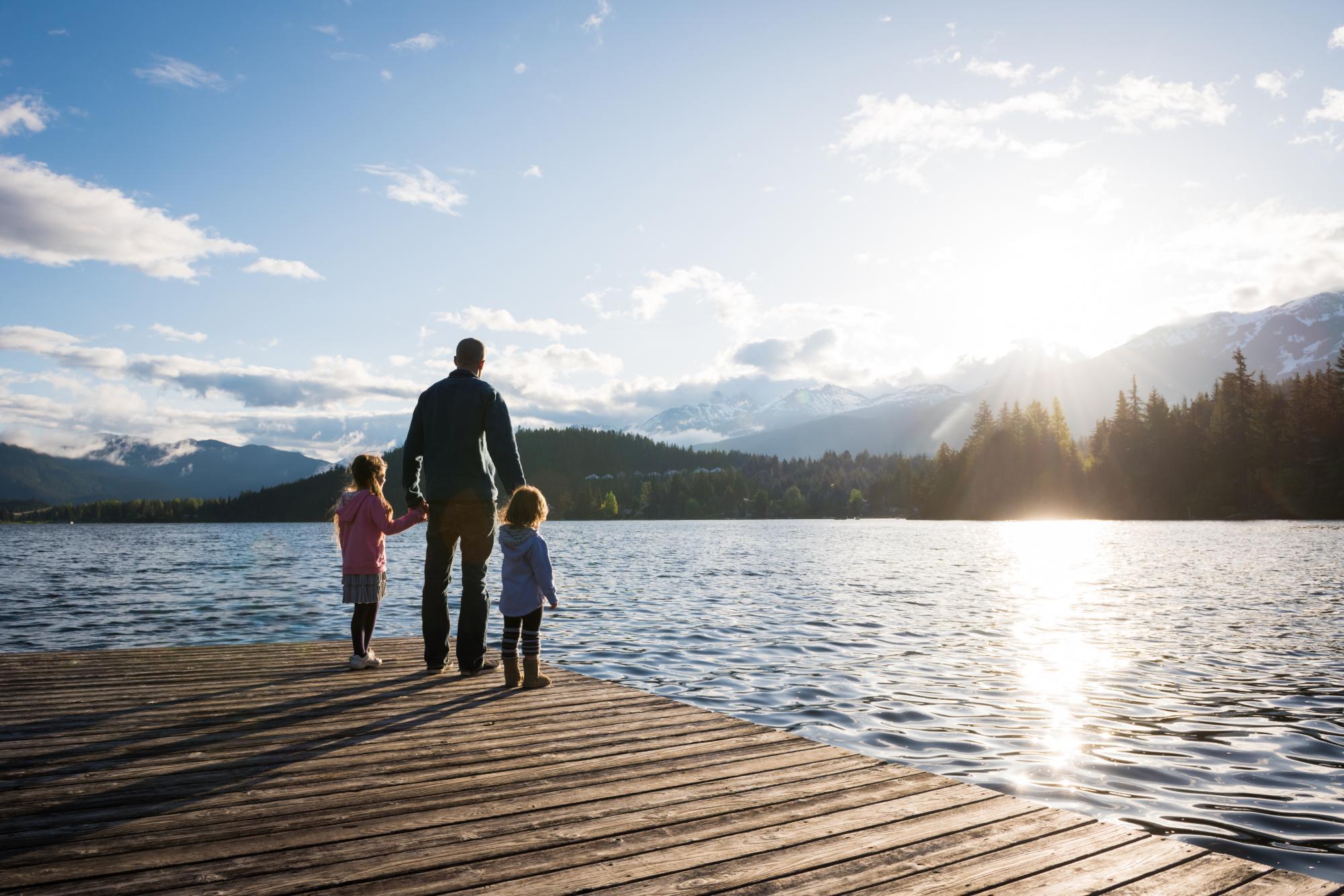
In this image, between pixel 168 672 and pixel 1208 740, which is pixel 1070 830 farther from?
pixel 168 672

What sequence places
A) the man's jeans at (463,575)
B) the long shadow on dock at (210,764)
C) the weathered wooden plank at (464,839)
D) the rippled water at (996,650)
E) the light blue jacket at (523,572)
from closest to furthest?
the weathered wooden plank at (464,839) < the long shadow on dock at (210,764) < the rippled water at (996,650) < the light blue jacket at (523,572) < the man's jeans at (463,575)

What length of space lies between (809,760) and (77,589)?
129 ft

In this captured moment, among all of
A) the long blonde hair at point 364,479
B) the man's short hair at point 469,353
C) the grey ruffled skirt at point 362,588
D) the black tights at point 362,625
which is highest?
the man's short hair at point 469,353

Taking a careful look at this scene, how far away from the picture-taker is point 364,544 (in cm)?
1023

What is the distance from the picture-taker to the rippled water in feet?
28.0

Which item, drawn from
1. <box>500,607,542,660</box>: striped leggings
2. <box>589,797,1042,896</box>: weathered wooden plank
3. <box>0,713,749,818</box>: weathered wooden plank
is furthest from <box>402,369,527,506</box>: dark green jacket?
<box>589,797,1042,896</box>: weathered wooden plank

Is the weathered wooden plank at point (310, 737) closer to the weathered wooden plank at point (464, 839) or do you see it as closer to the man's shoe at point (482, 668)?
the man's shoe at point (482, 668)

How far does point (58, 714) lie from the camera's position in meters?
7.53

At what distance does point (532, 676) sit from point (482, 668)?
1.32 m

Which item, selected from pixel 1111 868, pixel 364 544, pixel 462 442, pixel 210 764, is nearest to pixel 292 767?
pixel 210 764

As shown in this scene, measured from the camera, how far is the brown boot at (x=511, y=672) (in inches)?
360

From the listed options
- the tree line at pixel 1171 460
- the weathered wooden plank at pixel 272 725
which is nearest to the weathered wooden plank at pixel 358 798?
the weathered wooden plank at pixel 272 725

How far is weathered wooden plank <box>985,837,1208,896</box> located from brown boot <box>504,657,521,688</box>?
616 centimetres

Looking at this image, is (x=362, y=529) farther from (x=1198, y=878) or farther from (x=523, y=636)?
(x=1198, y=878)
